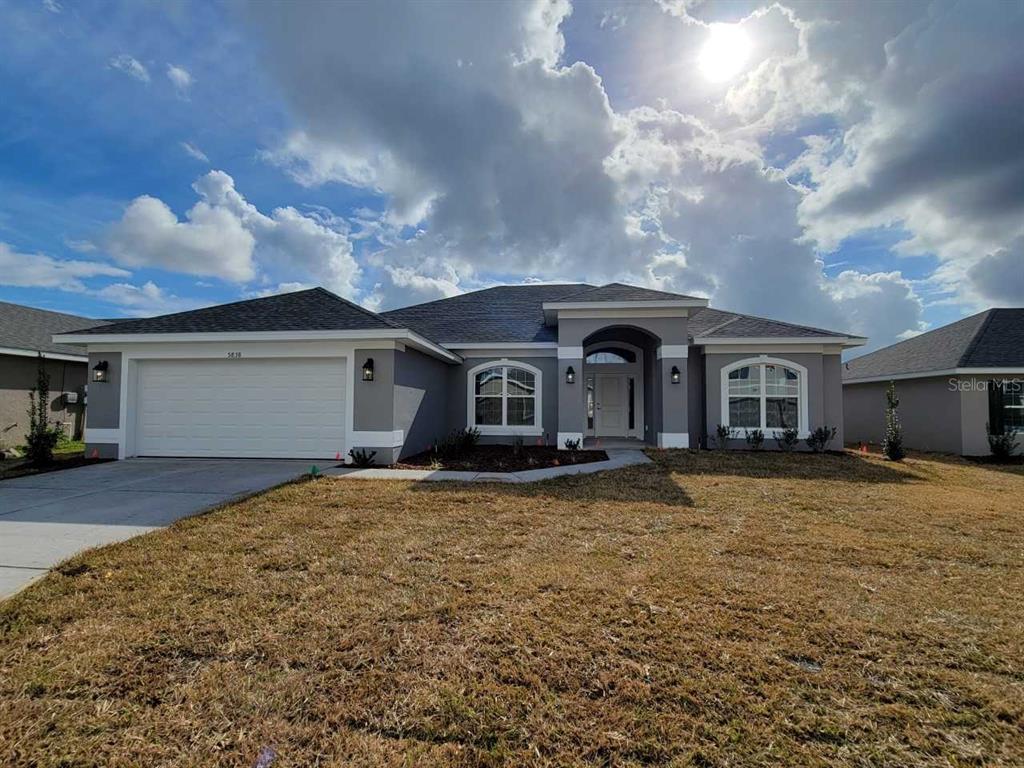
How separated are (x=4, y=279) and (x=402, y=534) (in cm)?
2090

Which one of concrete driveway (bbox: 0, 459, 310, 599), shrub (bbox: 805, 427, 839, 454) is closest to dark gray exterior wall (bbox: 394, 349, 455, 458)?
concrete driveway (bbox: 0, 459, 310, 599)

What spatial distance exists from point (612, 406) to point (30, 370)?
18042 millimetres

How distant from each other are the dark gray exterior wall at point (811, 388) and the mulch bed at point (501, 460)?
369cm

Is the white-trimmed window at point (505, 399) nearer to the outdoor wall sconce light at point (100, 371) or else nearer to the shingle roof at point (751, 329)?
the shingle roof at point (751, 329)

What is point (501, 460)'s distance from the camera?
9.92 meters

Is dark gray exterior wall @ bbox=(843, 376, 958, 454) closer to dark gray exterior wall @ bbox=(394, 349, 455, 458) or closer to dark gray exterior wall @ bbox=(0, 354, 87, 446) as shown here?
dark gray exterior wall @ bbox=(394, 349, 455, 458)

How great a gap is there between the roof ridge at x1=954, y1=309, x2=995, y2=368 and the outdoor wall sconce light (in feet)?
73.6

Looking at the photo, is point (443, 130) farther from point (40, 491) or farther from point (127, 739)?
point (127, 739)

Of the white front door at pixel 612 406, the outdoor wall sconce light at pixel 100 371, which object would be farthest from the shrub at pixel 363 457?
the white front door at pixel 612 406

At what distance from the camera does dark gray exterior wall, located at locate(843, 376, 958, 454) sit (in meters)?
13.6

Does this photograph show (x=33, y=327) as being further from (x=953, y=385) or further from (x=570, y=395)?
(x=953, y=385)

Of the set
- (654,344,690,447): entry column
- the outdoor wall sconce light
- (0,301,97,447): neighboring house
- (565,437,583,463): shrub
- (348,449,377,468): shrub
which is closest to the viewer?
(348,449,377,468): shrub

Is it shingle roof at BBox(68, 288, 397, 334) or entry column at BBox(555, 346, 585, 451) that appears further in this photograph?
entry column at BBox(555, 346, 585, 451)

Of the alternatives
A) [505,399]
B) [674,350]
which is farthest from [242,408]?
[674,350]
